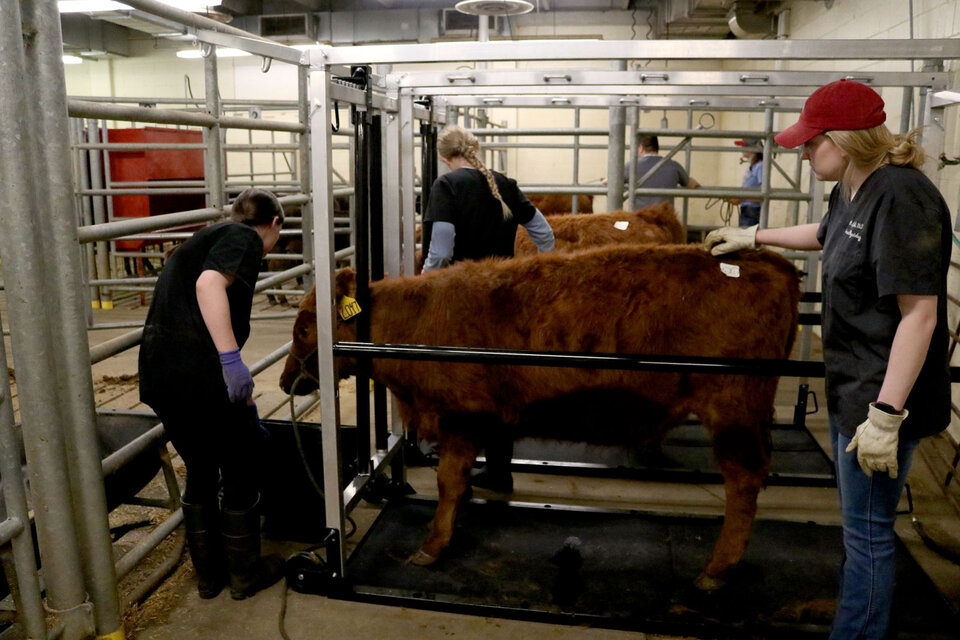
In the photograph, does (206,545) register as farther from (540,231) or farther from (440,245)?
(540,231)

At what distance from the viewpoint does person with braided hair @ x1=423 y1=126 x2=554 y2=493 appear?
3.85 m

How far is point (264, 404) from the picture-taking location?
547 centimetres

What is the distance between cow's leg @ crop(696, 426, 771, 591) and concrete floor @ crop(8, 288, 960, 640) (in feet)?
1.54

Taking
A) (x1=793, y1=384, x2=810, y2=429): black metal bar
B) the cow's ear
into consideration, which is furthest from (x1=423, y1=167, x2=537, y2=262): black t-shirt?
(x1=793, y1=384, x2=810, y2=429): black metal bar

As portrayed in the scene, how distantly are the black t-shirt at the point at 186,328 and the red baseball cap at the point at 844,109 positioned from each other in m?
1.84

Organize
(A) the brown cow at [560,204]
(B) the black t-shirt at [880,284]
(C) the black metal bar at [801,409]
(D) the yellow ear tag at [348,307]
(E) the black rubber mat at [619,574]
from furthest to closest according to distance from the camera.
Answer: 1. (A) the brown cow at [560,204]
2. (C) the black metal bar at [801,409]
3. (D) the yellow ear tag at [348,307]
4. (E) the black rubber mat at [619,574]
5. (B) the black t-shirt at [880,284]

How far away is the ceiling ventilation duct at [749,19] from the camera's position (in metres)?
9.37

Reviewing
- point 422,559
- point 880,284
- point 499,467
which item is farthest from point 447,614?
point 880,284

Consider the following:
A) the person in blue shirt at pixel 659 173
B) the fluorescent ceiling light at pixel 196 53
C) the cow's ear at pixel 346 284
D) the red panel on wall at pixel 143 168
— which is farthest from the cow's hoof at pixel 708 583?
the fluorescent ceiling light at pixel 196 53

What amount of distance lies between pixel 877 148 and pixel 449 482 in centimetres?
201

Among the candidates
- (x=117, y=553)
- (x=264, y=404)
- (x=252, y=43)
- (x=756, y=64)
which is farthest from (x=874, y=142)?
(x=756, y=64)

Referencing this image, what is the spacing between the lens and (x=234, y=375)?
2.69 metres

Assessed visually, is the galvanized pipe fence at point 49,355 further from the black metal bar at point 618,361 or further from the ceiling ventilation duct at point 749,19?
the ceiling ventilation duct at point 749,19

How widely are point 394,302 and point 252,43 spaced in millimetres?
1345
